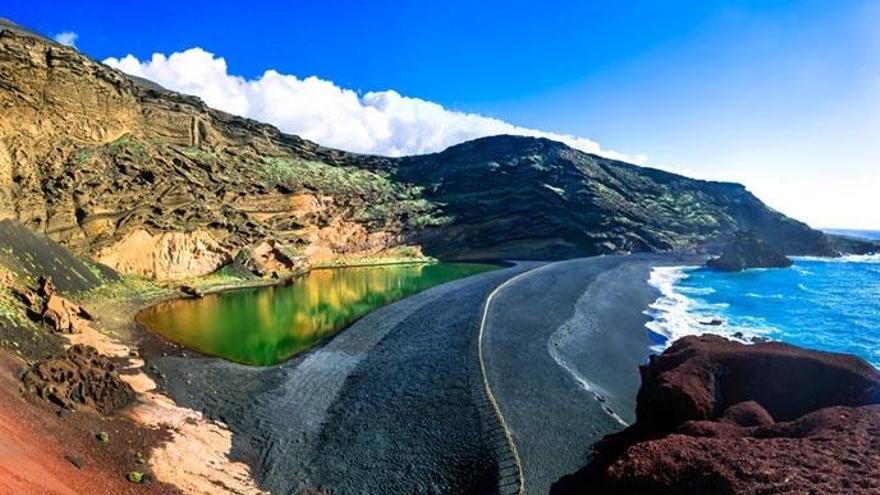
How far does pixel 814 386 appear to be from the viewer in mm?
13281

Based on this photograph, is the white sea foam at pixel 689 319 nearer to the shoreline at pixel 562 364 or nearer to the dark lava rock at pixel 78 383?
the shoreline at pixel 562 364

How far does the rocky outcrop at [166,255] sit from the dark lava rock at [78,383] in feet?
95.2

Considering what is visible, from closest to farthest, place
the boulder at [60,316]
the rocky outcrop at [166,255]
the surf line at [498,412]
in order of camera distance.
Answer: the surf line at [498,412]
the boulder at [60,316]
the rocky outcrop at [166,255]

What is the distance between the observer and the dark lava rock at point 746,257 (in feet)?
254

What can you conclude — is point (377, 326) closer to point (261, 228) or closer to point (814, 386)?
point (814, 386)

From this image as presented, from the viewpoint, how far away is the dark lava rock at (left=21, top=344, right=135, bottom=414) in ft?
59.2

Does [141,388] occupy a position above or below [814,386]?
below

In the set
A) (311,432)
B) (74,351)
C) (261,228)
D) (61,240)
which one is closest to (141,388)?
(74,351)

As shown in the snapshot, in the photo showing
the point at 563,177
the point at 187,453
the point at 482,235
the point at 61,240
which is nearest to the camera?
the point at 187,453

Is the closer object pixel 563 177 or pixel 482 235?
pixel 482 235

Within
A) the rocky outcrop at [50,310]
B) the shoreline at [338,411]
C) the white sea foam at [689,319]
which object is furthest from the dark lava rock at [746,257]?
the rocky outcrop at [50,310]

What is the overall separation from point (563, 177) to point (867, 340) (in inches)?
2919

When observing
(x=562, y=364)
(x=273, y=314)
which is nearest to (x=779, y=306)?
(x=562, y=364)

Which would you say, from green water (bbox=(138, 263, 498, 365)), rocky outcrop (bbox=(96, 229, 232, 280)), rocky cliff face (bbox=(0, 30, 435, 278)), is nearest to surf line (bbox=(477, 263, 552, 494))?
green water (bbox=(138, 263, 498, 365))
